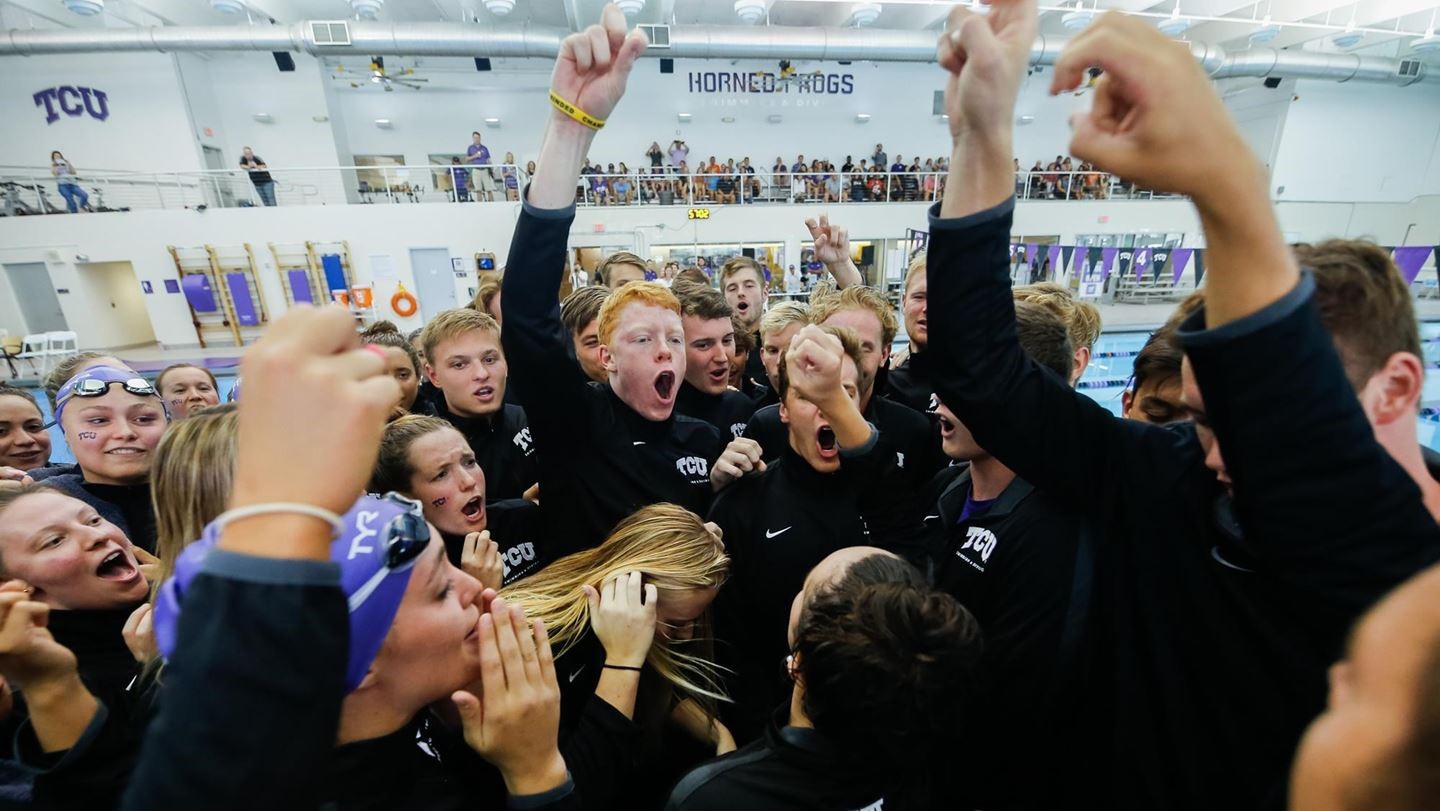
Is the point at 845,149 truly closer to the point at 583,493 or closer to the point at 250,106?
the point at 250,106

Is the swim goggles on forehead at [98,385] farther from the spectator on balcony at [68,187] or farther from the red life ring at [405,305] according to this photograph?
the spectator on balcony at [68,187]

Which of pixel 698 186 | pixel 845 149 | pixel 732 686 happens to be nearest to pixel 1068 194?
pixel 845 149

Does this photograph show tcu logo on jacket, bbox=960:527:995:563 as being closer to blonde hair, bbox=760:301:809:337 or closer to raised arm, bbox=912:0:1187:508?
raised arm, bbox=912:0:1187:508

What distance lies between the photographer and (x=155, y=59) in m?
15.7

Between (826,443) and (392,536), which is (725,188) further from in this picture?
(392,536)

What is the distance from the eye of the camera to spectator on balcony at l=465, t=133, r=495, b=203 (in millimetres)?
15586

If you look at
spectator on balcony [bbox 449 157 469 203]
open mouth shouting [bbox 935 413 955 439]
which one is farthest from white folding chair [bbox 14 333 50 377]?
open mouth shouting [bbox 935 413 955 439]

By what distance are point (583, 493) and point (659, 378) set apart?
550 millimetres

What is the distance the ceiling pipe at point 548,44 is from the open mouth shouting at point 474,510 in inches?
613

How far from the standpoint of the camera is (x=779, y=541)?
1923mm

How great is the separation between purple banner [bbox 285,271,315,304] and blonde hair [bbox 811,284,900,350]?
53.3 ft

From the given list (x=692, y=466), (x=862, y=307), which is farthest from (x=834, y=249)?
(x=692, y=466)

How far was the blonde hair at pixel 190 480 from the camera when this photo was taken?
128 cm

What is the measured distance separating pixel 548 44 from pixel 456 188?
450cm
